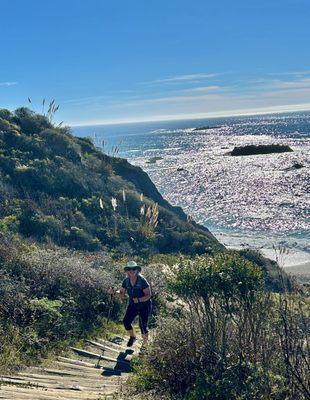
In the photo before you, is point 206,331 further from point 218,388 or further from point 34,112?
point 34,112

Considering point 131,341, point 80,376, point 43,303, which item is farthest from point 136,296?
point 80,376

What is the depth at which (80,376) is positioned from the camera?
6.44 metres

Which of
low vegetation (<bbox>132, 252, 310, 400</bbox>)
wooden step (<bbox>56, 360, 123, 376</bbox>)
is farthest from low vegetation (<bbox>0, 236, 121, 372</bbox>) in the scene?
low vegetation (<bbox>132, 252, 310, 400</bbox>)

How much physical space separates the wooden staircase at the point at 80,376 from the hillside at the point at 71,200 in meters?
7.17

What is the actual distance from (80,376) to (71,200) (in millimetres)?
12197

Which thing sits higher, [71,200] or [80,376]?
[71,200]

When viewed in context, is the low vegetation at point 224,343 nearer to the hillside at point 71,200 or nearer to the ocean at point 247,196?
the hillside at point 71,200

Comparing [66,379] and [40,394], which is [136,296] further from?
[40,394]

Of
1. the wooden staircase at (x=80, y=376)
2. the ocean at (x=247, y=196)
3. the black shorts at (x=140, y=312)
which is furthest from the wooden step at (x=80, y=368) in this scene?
the ocean at (x=247, y=196)

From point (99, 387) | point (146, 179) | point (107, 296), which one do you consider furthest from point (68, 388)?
point (146, 179)

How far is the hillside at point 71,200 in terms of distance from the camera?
52.3 feet

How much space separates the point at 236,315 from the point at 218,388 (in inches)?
41.7

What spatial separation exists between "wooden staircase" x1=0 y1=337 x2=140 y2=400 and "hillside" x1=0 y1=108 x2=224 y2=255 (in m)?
7.17

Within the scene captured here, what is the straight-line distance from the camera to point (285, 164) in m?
68.1
